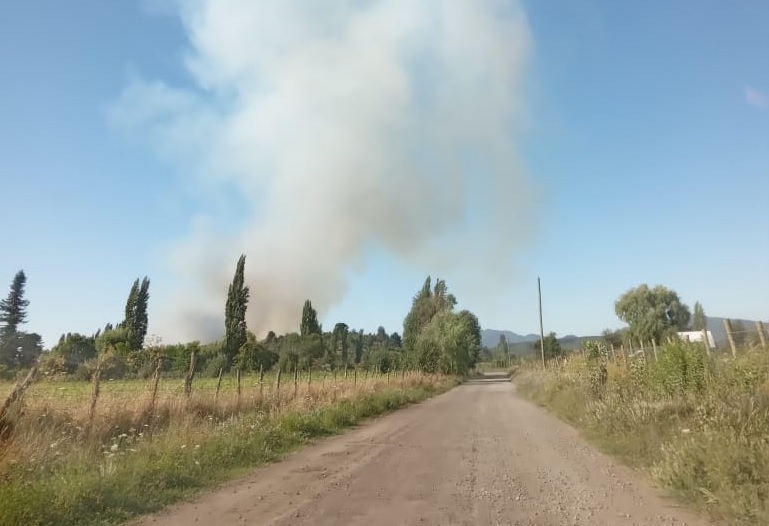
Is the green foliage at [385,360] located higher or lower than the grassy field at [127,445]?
higher

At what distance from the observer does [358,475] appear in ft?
26.7

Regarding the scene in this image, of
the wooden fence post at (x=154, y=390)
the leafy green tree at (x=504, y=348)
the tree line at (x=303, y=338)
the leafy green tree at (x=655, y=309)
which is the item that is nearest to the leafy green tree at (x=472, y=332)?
the tree line at (x=303, y=338)

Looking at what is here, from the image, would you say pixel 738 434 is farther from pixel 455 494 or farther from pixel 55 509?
pixel 55 509

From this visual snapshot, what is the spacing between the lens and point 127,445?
9516 mm

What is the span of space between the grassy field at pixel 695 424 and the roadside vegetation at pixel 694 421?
0.01m

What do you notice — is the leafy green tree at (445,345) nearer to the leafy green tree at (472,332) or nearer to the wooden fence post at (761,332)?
the leafy green tree at (472,332)

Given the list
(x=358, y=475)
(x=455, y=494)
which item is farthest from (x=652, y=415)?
(x=358, y=475)

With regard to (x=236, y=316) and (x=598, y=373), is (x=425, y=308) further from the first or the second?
(x=598, y=373)

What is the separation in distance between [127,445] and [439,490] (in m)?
6.39

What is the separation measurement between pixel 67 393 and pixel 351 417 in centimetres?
908

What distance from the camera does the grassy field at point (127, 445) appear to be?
5.91 m

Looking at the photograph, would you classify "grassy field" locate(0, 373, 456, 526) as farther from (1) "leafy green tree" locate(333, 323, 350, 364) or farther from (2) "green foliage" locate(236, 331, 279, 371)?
(1) "leafy green tree" locate(333, 323, 350, 364)

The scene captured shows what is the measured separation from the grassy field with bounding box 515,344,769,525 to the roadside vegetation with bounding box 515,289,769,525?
1 cm

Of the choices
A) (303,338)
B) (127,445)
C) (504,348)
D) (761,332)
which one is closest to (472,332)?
(303,338)
